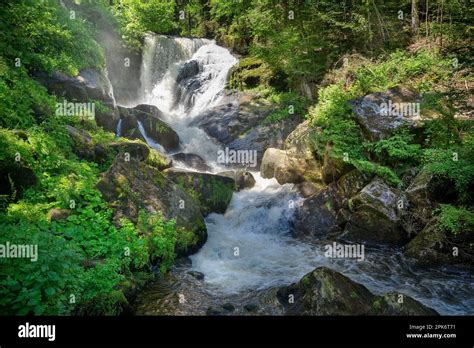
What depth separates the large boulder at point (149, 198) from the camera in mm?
7742

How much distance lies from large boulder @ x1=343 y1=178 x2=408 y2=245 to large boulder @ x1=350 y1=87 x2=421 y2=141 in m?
2.04

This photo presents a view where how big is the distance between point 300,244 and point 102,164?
6146mm

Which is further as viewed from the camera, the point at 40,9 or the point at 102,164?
the point at 40,9

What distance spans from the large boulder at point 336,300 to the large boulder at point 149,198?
3.16m

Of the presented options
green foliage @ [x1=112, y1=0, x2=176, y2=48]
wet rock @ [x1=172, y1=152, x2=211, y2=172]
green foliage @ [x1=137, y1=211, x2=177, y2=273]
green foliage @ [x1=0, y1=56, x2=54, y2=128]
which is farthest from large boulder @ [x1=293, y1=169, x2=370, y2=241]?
green foliage @ [x1=112, y1=0, x2=176, y2=48]

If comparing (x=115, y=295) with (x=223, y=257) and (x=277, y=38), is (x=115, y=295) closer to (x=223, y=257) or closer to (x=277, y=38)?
(x=223, y=257)

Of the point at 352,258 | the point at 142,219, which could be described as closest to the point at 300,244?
the point at 352,258

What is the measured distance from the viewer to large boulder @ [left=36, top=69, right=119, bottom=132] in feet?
37.4

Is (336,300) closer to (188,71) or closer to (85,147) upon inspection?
(85,147)

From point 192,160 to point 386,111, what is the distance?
323 inches

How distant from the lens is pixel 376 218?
9461mm

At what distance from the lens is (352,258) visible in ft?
28.8

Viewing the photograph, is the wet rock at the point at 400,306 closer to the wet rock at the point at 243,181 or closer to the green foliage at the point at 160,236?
the green foliage at the point at 160,236

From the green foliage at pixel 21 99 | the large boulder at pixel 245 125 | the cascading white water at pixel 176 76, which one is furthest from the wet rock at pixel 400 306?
the cascading white water at pixel 176 76
